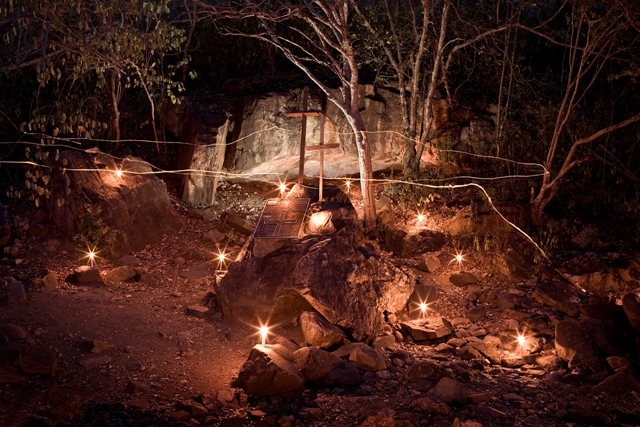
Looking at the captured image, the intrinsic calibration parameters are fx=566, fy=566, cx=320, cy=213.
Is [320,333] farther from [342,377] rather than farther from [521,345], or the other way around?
[521,345]

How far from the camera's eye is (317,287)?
7.34 meters

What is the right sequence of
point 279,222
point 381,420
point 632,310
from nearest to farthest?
point 381,420 → point 632,310 → point 279,222

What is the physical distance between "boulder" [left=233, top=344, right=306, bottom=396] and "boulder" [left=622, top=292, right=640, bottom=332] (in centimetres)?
402

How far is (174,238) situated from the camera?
34.0 feet

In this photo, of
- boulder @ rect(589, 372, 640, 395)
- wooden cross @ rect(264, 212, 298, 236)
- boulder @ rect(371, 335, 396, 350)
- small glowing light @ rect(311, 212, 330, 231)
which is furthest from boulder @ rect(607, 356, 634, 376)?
wooden cross @ rect(264, 212, 298, 236)

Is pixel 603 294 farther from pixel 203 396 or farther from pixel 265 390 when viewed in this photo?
pixel 203 396

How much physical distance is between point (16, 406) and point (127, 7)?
4.33 metres

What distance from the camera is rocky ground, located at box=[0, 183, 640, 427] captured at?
545 centimetres

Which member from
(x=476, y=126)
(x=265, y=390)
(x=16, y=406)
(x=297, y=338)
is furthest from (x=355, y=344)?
(x=476, y=126)

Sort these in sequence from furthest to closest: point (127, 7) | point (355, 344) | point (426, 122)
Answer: point (426, 122) < point (355, 344) < point (127, 7)

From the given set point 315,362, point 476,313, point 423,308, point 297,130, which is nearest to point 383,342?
point 423,308

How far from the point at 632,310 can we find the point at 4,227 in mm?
9139

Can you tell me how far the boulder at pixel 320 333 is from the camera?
272 inches

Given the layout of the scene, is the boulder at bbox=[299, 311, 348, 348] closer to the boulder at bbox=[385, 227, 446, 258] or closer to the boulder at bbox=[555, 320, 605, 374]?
the boulder at bbox=[555, 320, 605, 374]
